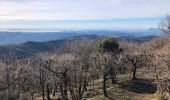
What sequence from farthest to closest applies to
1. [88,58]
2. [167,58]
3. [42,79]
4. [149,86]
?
[88,58] < [149,86] < [42,79] < [167,58]

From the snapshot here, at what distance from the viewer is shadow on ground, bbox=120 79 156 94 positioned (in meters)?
89.9

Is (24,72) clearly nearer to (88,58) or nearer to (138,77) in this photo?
(88,58)

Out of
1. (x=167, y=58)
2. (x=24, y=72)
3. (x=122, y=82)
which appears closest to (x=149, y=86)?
(x=122, y=82)

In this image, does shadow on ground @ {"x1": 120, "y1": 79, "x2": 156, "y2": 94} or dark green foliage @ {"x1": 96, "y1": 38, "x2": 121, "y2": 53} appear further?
dark green foliage @ {"x1": 96, "y1": 38, "x2": 121, "y2": 53}

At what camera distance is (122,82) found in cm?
9838

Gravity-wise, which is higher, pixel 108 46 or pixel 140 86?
pixel 108 46

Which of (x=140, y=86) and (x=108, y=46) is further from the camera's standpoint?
(x=108, y=46)

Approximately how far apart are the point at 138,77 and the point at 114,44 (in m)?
13.2

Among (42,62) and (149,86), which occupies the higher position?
(42,62)

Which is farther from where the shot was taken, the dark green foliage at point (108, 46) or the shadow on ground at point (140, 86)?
the dark green foliage at point (108, 46)

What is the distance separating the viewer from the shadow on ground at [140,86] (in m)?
89.9

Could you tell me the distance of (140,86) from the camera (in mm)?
93812

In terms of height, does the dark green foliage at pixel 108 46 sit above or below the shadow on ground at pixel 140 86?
above

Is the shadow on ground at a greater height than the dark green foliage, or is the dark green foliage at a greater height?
the dark green foliage
